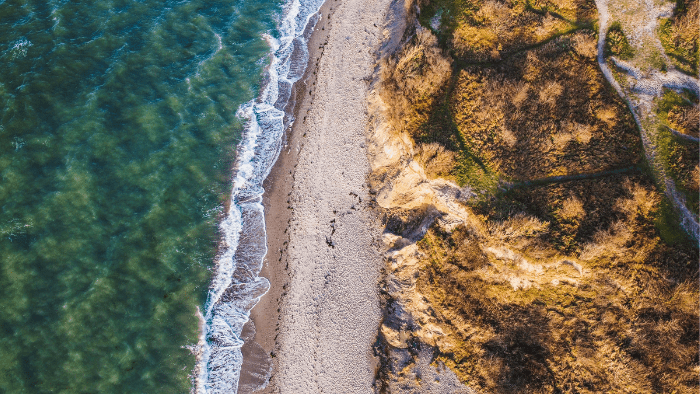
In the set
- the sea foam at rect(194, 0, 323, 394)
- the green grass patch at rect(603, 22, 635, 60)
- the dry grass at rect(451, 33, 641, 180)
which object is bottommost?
the sea foam at rect(194, 0, 323, 394)

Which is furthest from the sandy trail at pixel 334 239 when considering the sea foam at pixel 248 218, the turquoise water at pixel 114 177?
the turquoise water at pixel 114 177

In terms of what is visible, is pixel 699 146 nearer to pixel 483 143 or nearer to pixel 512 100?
pixel 512 100

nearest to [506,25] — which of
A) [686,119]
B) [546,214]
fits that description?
[686,119]

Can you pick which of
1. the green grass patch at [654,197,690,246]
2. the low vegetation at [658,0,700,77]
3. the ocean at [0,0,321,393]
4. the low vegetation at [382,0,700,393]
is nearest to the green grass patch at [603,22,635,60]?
the low vegetation at [382,0,700,393]

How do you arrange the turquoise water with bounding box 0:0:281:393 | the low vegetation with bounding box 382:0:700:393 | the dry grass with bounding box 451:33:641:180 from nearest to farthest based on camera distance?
the low vegetation with bounding box 382:0:700:393 → the dry grass with bounding box 451:33:641:180 → the turquoise water with bounding box 0:0:281:393

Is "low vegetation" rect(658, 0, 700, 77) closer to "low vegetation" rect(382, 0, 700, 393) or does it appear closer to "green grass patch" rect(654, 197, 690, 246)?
"low vegetation" rect(382, 0, 700, 393)

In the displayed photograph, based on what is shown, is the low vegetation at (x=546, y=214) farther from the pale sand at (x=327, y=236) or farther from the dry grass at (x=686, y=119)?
the pale sand at (x=327, y=236)
